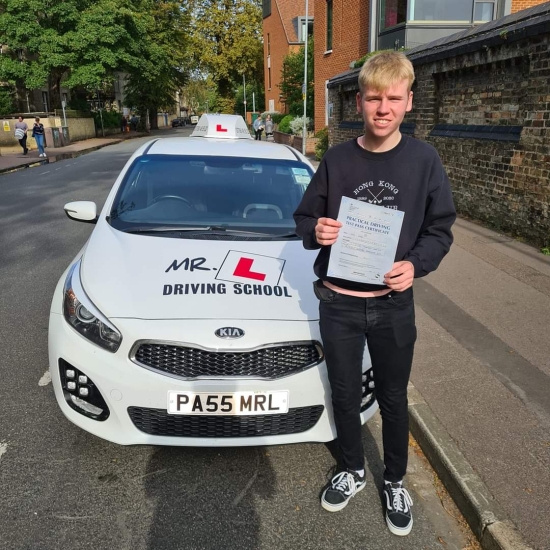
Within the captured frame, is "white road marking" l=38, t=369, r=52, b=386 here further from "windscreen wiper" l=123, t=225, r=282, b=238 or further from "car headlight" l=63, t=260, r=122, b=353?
"windscreen wiper" l=123, t=225, r=282, b=238

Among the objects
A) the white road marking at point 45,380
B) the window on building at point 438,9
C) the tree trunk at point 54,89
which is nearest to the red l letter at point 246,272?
the white road marking at point 45,380

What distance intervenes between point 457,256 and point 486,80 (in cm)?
317

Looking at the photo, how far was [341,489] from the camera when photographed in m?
2.72

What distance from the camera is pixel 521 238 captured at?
7.73 metres

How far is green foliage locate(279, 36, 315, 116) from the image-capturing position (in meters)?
33.6

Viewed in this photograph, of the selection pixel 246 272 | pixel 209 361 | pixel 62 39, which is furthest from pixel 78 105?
pixel 209 361

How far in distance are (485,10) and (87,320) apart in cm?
1737

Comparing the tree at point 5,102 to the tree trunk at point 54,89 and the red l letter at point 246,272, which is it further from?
the red l letter at point 246,272

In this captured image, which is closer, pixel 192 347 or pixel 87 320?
pixel 192 347

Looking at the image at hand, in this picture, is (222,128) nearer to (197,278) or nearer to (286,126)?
(197,278)

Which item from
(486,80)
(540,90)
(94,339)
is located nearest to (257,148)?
(94,339)

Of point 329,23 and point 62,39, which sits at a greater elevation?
point 62,39

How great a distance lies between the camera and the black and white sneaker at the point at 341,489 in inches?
107

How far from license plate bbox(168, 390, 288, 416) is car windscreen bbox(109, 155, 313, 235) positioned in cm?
140
